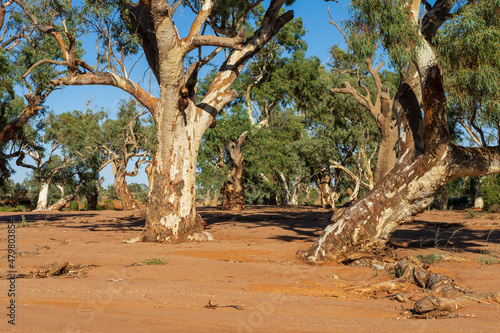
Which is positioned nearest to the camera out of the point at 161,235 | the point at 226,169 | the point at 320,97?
the point at 161,235

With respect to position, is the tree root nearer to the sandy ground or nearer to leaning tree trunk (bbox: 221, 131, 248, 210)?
the sandy ground

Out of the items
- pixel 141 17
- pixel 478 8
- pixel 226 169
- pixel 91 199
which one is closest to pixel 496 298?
pixel 478 8

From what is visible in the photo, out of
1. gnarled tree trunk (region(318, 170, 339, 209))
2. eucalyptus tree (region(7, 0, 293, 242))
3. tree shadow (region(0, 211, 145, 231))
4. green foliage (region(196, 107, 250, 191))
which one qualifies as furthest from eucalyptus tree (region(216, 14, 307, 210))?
eucalyptus tree (region(7, 0, 293, 242))

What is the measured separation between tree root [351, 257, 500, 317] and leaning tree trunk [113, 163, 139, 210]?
2337 cm

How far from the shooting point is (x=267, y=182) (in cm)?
3203

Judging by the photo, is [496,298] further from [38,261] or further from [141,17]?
[141,17]

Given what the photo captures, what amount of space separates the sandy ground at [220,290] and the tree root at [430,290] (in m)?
0.14

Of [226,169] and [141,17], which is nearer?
[141,17]

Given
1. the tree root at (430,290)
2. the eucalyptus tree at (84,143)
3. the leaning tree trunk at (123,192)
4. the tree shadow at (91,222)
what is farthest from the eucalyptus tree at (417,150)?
the eucalyptus tree at (84,143)

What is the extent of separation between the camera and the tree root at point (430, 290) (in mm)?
4523

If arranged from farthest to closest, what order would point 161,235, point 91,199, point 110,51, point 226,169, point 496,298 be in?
point 91,199 < point 226,169 < point 110,51 < point 161,235 < point 496,298

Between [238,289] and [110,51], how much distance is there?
869 cm

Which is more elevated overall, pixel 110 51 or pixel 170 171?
pixel 110 51

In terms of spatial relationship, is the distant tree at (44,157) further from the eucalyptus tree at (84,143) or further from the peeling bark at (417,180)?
the peeling bark at (417,180)
